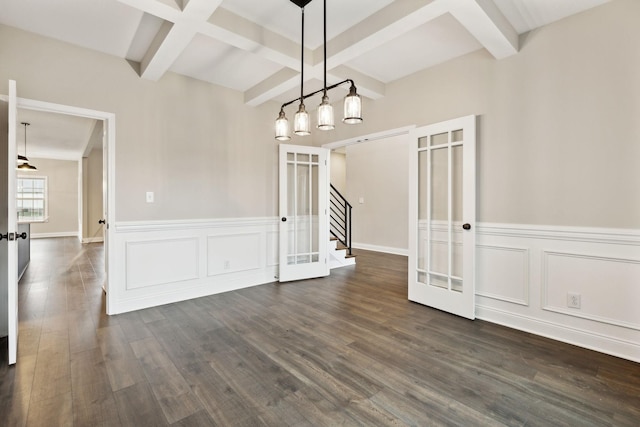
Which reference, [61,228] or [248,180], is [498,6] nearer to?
[248,180]

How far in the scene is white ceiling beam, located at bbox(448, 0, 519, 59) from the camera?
2221 mm

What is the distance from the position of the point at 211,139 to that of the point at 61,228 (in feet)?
32.6

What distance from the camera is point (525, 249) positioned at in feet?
9.37

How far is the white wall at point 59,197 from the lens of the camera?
10.1 metres

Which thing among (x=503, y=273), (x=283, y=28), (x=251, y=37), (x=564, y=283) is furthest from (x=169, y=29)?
(x=564, y=283)

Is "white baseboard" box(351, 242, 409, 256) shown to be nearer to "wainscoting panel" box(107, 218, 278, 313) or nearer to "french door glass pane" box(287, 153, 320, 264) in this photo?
"french door glass pane" box(287, 153, 320, 264)

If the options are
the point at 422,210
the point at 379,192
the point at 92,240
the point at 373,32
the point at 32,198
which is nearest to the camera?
the point at 373,32

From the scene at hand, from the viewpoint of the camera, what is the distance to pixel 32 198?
996 cm

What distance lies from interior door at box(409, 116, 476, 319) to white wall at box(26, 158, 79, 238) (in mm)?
11886

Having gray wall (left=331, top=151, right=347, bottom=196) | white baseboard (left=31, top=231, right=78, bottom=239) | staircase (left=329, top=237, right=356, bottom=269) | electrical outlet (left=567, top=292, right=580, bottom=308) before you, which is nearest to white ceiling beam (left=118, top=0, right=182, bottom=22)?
electrical outlet (left=567, top=292, right=580, bottom=308)

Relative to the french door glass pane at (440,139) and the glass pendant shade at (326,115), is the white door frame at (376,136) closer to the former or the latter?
the french door glass pane at (440,139)

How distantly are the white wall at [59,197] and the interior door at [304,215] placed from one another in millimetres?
9989

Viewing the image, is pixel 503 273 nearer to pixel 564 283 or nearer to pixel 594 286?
pixel 564 283

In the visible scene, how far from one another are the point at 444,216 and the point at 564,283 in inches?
47.0
